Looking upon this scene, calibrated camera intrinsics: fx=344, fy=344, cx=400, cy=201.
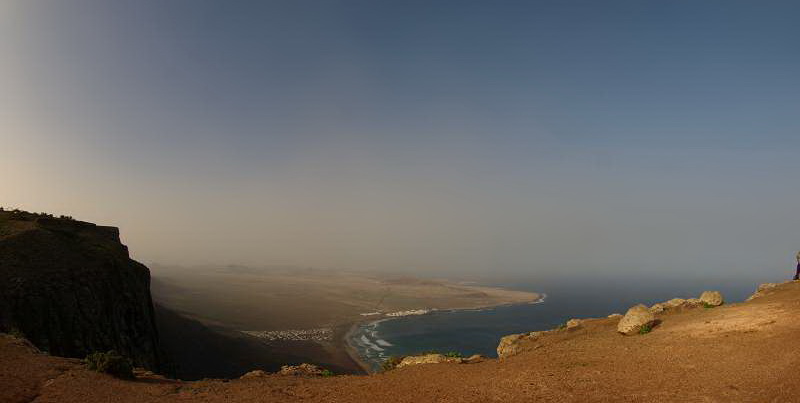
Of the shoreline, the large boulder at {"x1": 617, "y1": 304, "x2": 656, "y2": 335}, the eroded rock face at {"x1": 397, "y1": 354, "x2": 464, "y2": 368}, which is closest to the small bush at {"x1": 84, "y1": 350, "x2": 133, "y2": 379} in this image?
the eroded rock face at {"x1": 397, "y1": 354, "x2": 464, "y2": 368}

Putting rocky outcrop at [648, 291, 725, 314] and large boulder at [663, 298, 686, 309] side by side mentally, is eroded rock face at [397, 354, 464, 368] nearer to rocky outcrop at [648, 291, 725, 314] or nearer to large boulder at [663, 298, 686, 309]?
rocky outcrop at [648, 291, 725, 314]

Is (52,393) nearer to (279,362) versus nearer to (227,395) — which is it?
(227,395)

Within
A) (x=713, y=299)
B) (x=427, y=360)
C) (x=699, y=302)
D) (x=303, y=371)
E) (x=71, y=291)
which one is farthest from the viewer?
(x=71, y=291)

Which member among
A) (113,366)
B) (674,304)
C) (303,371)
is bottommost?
(303,371)

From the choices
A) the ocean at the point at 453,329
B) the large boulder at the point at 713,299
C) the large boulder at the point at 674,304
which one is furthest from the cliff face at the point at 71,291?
the large boulder at the point at 713,299

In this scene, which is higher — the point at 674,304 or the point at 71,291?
the point at 71,291

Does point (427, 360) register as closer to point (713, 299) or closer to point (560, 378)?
point (560, 378)

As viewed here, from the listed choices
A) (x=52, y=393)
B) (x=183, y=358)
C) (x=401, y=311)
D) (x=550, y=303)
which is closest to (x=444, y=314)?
(x=401, y=311)

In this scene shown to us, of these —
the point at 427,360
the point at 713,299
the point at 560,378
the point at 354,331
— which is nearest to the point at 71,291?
the point at 427,360
